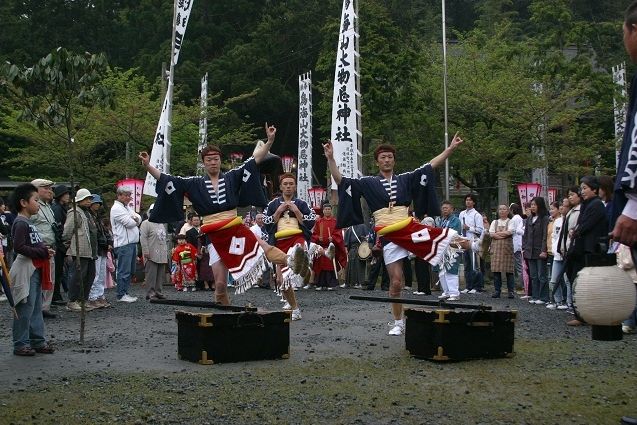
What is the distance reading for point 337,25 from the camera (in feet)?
99.1

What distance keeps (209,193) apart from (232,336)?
230cm

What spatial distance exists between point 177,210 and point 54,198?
5.03 meters

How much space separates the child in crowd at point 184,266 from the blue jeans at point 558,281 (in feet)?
29.1

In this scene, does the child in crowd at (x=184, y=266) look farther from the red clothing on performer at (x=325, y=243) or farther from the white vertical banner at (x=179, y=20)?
the white vertical banner at (x=179, y=20)

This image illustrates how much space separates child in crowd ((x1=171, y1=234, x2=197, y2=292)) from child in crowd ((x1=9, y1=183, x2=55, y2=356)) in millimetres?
10768

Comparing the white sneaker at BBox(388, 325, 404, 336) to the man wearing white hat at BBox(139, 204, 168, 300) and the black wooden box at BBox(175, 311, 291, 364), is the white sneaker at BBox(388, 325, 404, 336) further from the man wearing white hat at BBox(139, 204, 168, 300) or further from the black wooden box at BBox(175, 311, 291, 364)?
the man wearing white hat at BBox(139, 204, 168, 300)

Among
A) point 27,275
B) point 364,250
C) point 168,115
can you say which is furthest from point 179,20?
point 27,275

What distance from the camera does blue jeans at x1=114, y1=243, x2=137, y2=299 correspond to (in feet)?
48.9

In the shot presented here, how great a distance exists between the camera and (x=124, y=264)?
15078mm

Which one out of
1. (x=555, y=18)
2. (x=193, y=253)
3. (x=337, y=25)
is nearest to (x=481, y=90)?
(x=555, y=18)

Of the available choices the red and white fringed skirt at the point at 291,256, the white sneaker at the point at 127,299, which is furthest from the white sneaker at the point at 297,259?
the white sneaker at the point at 127,299

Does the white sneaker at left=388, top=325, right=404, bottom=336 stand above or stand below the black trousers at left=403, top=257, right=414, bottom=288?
below

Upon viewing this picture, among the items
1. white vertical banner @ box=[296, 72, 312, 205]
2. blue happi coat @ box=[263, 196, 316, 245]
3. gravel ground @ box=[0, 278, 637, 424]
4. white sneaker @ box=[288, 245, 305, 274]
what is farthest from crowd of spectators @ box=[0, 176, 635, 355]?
white vertical banner @ box=[296, 72, 312, 205]

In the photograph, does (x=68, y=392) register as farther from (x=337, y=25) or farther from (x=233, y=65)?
(x=233, y=65)
